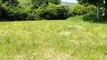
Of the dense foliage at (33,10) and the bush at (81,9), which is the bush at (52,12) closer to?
the dense foliage at (33,10)

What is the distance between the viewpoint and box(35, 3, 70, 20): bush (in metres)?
24.2

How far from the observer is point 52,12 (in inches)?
955

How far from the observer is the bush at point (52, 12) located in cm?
2423

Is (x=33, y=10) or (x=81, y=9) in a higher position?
(x=33, y=10)

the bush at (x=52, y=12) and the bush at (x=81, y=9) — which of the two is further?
the bush at (x=81, y=9)

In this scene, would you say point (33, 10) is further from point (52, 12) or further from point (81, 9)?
point (81, 9)

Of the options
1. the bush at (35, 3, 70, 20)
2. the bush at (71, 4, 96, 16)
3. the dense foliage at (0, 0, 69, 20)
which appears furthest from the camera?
the bush at (71, 4, 96, 16)

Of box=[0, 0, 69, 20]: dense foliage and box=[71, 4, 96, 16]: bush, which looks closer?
box=[0, 0, 69, 20]: dense foliage

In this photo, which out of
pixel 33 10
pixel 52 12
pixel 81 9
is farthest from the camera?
pixel 81 9

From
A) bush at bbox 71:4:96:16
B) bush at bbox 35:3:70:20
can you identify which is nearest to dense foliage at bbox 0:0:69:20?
bush at bbox 35:3:70:20

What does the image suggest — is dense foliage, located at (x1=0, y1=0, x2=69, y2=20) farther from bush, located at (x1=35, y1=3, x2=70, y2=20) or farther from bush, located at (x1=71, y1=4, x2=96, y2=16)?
bush, located at (x1=71, y1=4, x2=96, y2=16)

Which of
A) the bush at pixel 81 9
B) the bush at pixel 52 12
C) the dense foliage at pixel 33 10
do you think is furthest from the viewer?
the bush at pixel 81 9

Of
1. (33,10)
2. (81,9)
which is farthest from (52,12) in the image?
(81,9)

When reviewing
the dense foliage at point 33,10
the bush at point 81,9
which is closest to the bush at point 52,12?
the dense foliage at point 33,10
